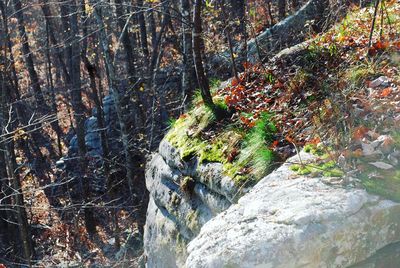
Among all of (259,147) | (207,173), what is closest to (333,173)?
(259,147)

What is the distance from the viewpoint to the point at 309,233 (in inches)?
137

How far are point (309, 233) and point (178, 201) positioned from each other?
11.6 feet

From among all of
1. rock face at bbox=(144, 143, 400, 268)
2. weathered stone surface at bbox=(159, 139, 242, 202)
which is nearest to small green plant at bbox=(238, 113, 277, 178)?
weathered stone surface at bbox=(159, 139, 242, 202)

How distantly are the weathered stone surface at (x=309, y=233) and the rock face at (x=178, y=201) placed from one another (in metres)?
1.48

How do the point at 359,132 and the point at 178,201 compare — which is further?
the point at 178,201

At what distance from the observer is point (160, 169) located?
779cm

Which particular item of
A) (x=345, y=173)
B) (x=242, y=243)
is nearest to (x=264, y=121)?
(x=345, y=173)

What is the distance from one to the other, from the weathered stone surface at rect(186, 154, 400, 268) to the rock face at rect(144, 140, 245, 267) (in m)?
1.48

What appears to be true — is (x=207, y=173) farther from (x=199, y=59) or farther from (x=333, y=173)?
(x=333, y=173)

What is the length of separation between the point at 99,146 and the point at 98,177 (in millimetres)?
1548

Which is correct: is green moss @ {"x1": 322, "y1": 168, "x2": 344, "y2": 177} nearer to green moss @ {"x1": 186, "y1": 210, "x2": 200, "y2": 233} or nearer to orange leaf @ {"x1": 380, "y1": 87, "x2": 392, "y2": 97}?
orange leaf @ {"x1": 380, "y1": 87, "x2": 392, "y2": 97}

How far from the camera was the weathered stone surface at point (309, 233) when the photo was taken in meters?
3.46

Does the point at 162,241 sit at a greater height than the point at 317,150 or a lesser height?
lesser

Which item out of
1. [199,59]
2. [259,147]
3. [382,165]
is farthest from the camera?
[199,59]
